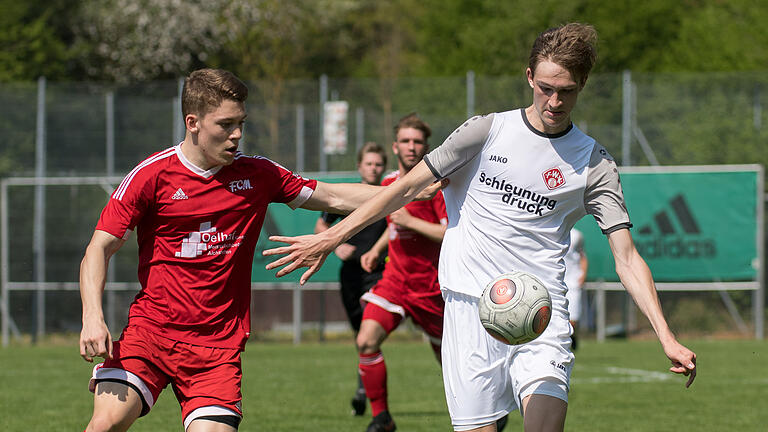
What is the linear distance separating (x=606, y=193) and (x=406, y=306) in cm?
374

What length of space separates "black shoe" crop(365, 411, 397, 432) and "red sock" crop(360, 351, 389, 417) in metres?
0.10

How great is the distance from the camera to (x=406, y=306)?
28.0 feet

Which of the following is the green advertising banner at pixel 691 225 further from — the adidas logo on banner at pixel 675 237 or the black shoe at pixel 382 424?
the black shoe at pixel 382 424

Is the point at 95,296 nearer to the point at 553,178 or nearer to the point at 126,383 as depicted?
the point at 126,383

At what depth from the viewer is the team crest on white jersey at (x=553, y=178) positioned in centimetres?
491

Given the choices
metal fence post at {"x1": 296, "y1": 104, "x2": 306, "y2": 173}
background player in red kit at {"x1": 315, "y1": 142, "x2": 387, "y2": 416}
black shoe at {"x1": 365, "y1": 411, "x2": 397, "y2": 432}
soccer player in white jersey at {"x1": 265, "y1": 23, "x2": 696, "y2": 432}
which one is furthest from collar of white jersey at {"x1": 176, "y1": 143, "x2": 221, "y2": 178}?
metal fence post at {"x1": 296, "y1": 104, "x2": 306, "y2": 173}

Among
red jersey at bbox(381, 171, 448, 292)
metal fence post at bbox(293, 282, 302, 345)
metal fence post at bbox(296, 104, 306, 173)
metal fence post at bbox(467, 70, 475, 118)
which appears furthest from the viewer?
metal fence post at bbox(467, 70, 475, 118)

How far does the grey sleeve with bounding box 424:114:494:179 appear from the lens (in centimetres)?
491

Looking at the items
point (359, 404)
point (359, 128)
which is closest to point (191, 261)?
point (359, 404)

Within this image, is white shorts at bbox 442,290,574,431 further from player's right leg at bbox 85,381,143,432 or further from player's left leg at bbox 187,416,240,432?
player's right leg at bbox 85,381,143,432

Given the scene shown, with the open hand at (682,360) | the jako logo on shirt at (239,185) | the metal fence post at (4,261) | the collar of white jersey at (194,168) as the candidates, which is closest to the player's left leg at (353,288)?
the jako logo on shirt at (239,185)

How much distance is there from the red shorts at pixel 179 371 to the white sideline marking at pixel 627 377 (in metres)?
7.87

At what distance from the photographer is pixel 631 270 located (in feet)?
16.2

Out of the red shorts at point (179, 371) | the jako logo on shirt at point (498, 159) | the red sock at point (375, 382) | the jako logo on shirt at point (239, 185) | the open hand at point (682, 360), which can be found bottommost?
the red sock at point (375, 382)
